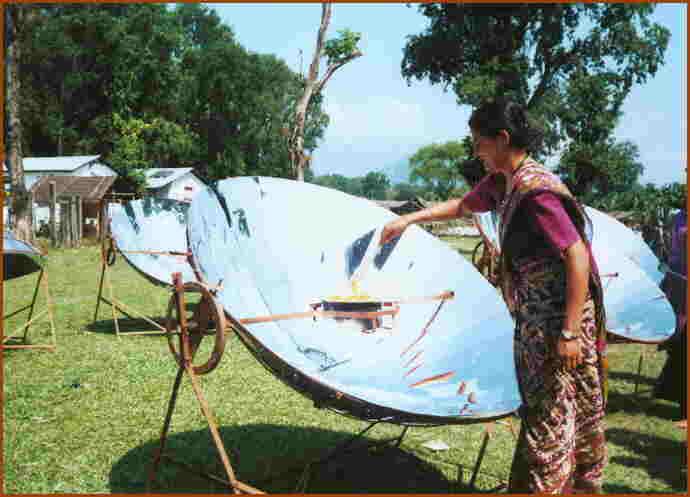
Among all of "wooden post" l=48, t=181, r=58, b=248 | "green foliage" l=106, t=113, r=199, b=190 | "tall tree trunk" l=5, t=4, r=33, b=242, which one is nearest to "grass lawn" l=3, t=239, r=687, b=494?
"tall tree trunk" l=5, t=4, r=33, b=242

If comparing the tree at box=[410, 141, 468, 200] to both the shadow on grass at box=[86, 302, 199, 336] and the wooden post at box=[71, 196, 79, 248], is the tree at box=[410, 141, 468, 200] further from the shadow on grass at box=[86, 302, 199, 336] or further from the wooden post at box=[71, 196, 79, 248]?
the shadow on grass at box=[86, 302, 199, 336]

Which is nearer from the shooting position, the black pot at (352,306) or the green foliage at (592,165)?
the black pot at (352,306)

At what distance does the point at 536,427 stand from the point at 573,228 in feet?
2.72

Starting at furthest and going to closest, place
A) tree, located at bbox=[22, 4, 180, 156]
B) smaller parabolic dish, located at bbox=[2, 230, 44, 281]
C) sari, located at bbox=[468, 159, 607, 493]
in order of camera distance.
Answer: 1. tree, located at bbox=[22, 4, 180, 156]
2. smaller parabolic dish, located at bbox=[2, 230, 44, 281]
3. sari, located at bbox=[468, 159, 607, 493]

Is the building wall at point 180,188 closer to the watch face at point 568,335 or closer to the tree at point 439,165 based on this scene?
the watch face at point 568,335

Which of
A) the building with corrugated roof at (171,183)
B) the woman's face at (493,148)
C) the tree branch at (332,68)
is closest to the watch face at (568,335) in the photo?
the woman's face at (493,148)

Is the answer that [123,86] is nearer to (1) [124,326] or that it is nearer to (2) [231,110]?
(2) [231,110]

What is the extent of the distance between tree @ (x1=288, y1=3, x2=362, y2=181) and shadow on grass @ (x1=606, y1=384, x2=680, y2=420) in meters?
7.08

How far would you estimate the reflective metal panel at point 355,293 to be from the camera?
3.06 meters

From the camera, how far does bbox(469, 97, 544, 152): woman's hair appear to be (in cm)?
266

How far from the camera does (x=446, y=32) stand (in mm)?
28453

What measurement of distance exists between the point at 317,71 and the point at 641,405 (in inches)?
339

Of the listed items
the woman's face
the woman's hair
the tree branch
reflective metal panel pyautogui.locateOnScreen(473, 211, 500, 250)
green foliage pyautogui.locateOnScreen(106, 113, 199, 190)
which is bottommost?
reflective metal panel pyautogui.locateOnScreen(473, 211, 500, 250)

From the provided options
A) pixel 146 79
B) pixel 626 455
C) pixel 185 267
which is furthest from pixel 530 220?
pixel 146 79
